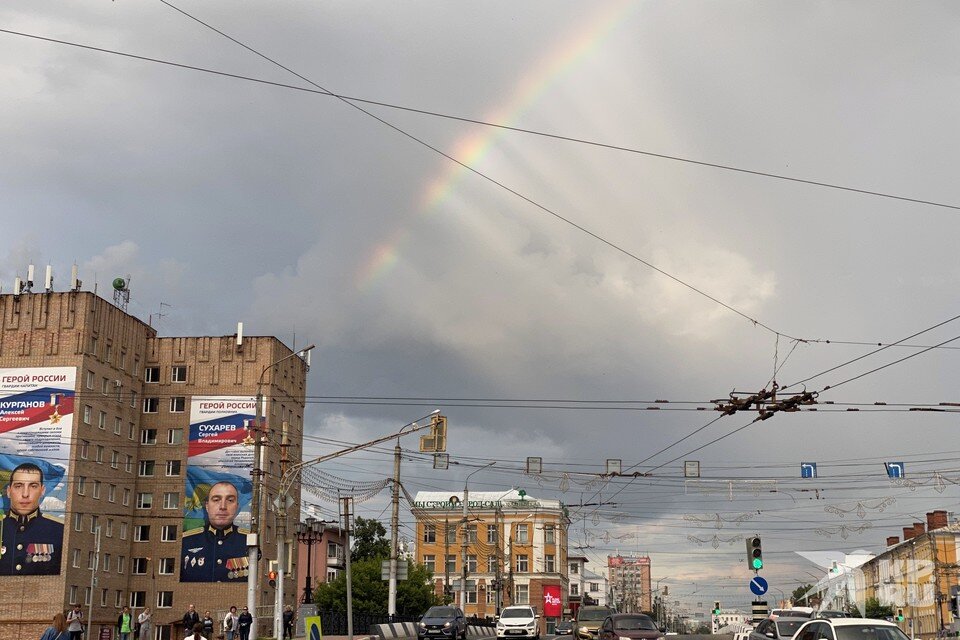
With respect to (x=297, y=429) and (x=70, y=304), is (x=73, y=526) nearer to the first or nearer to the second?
(x=70, y=304)

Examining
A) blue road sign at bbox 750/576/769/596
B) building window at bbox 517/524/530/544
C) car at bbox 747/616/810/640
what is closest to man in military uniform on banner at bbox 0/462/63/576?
blue road sign at bbox 750/576/769/596

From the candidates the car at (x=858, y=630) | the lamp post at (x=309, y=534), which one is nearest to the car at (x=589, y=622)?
the lamp post at (x=309, y=534)

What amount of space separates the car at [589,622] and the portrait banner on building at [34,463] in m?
49.5

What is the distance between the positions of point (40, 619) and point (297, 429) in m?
29.9

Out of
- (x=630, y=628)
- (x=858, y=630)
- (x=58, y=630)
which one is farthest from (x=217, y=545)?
(x=858, y=630)

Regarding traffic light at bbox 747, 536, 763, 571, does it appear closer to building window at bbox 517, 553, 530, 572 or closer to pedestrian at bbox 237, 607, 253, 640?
pedestrian at bbox 237, 607, 253, 640

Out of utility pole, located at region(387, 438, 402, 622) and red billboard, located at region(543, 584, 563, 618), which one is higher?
utility pole, located at region(387, 438, 402, 622)

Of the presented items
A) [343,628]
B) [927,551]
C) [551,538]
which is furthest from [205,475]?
[927,551]

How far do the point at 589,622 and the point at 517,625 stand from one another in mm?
6187

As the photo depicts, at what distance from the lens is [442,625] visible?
42656 millimetres

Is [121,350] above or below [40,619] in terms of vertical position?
above

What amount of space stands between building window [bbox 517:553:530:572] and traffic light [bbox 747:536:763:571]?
100 m

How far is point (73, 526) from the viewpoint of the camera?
253 feet

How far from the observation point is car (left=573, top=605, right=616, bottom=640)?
38812 millimetres
